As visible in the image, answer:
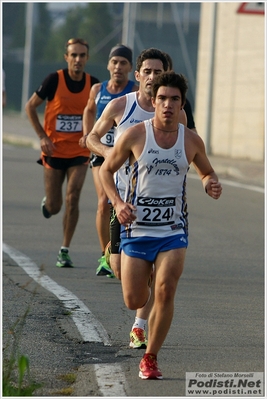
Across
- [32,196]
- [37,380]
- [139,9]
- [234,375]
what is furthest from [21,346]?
[139,9]

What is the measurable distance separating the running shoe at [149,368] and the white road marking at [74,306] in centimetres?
88

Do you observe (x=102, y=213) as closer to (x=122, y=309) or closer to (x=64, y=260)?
(x=64, y=260)

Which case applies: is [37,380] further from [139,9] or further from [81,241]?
[139,9]

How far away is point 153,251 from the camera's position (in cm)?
679

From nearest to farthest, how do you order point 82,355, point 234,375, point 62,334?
point 234,375 → point 82,355 → point 62,334

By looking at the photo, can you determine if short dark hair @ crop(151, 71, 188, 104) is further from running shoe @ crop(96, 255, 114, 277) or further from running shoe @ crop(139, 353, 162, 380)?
running shoe @ crop(96, 255, 114, 277)

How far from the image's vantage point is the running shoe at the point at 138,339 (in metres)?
7.40

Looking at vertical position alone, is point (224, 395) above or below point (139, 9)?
below

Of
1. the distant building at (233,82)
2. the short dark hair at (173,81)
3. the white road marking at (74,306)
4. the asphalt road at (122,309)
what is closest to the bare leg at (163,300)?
the asphalt road at (122,309)

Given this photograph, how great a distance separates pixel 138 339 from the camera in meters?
7.40

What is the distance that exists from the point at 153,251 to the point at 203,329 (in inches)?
59.3

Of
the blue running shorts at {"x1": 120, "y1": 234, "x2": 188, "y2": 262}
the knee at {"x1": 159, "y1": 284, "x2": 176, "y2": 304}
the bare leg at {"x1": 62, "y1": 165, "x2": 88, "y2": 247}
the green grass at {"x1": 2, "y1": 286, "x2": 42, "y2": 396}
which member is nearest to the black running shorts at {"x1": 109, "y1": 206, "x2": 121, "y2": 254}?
the blue running shorts at {"x1": 120, "y1": 234, "x2": 188, "y2": 262}

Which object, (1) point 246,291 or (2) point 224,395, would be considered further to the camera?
(1) point 246,291

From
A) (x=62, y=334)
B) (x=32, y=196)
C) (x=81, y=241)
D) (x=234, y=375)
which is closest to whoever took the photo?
(x=234, y=375)
